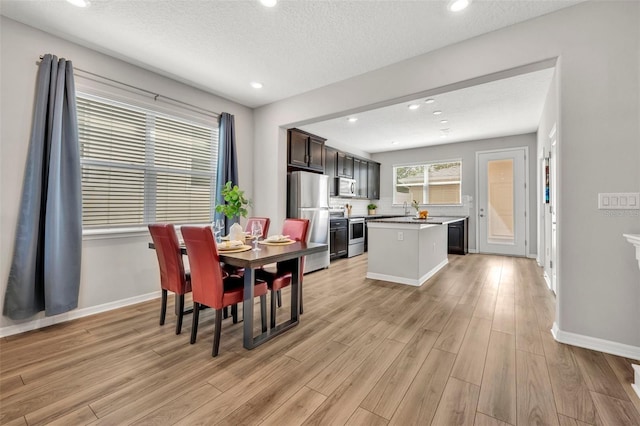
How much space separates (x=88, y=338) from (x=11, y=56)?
2.47 metres

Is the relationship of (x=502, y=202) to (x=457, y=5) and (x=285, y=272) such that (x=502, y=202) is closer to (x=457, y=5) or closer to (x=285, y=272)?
(x=457, y=5)

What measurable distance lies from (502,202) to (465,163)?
118 centimetres

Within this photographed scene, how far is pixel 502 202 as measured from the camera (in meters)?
6.17

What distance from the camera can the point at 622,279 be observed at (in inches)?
80.0

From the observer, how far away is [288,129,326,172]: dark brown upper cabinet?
4.71 metres

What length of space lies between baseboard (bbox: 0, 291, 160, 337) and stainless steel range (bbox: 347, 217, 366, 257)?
3.70 meters

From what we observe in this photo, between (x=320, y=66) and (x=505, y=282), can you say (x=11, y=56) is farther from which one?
(x=505, y=282)

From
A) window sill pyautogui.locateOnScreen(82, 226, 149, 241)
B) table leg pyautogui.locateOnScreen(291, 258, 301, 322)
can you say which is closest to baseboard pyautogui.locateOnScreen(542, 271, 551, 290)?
table leg pyautogui.locateOnScreen(291, 258, 301, 322)

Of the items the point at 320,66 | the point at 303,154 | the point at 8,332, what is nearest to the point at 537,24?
the point at 320,66

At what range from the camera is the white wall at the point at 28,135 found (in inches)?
93.2

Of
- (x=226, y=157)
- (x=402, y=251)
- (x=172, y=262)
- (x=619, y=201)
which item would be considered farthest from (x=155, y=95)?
(x=619, y=201)

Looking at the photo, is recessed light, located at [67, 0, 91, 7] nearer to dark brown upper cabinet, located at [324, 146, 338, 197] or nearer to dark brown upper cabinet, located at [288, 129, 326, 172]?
dark brown upper cabinet, located at [288, 129, 326, 172]

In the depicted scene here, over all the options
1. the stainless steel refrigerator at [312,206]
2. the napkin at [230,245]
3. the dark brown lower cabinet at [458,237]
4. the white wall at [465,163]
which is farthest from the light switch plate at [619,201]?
the white wall at [465,163]

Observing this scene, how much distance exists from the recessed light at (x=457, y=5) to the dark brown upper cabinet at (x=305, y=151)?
2918 millimetres
